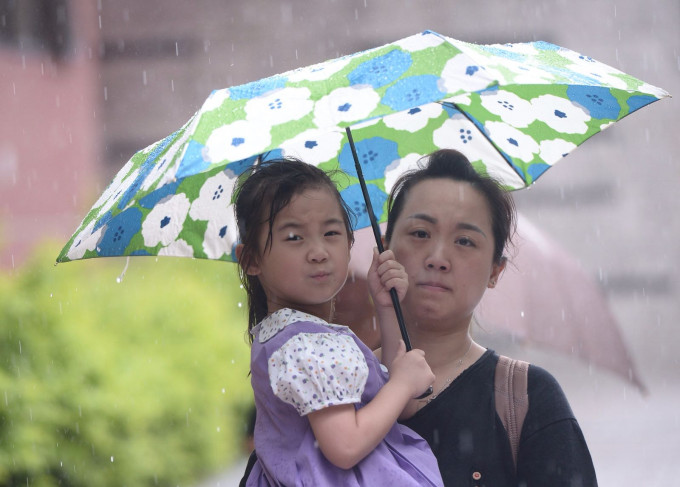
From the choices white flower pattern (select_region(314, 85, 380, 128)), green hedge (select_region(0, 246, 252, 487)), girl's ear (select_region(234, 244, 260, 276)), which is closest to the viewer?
white flower pattern (select_region(314, 85, 380, 128))

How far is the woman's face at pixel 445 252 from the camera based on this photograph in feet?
7.61

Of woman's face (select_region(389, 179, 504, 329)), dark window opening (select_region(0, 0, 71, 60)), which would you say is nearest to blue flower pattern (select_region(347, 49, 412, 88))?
woman's face (select_region(389, 179, 504, 329))

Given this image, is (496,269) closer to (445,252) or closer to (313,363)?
(445,252)

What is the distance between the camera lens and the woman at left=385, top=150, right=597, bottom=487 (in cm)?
214

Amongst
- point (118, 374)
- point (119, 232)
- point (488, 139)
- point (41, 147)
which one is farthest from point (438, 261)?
point (41, 147)

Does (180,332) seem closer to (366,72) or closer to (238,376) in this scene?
(238,376)

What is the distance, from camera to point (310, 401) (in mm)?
1942

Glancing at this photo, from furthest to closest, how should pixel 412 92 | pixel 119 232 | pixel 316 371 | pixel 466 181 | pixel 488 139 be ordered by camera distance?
pixel 488 139 → pixel 119 232 → pixel 466 181 → pixel 316 371 → pixel 412 92

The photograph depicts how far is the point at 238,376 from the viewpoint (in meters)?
6.48

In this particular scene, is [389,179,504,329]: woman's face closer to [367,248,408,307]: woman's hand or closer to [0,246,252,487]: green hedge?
[367,248,408,307]: woman's hand

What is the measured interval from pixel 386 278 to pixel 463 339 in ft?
0.89

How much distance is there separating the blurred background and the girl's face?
1.64 meters

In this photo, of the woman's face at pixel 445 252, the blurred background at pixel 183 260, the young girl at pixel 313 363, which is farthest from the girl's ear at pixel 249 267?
the blurred background at pixel 183 260

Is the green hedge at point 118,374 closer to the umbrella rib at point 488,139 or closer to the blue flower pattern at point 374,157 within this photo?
the blue flower pattern at point 374,157
